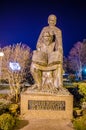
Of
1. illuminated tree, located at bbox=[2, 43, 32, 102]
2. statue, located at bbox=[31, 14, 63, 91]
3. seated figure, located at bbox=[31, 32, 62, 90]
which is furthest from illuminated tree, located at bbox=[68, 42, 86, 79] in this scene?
seated figure, located at bbox=[31, 32, 62, 90]

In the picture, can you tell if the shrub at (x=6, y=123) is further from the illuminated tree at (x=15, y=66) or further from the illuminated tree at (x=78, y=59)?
the illuminated tree at (x=78, y=59)

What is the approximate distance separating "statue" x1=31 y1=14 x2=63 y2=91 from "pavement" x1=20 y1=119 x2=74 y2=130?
3.53 feet

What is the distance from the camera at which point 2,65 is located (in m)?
21.3

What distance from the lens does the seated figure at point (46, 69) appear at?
396 inches

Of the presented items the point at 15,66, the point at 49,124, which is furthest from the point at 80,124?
the point at 15,66

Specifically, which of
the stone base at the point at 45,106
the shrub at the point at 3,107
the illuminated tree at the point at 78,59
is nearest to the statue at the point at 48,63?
the stone base at the point at 45,106

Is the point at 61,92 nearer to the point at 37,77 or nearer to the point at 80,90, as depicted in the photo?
the point at 37,77

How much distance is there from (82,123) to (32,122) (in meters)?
1.79

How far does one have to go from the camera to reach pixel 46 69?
33.5 feet

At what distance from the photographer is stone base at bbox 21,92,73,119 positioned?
9.70 metres

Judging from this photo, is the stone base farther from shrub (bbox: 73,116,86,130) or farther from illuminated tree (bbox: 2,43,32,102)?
illuminated tree (bbox: 2,43,32,102)

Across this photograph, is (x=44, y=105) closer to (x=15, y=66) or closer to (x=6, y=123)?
(x=6, y=123)

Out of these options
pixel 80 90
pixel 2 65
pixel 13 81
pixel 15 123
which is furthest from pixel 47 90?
pixel 2 65

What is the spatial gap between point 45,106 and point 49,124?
32.0 inches
